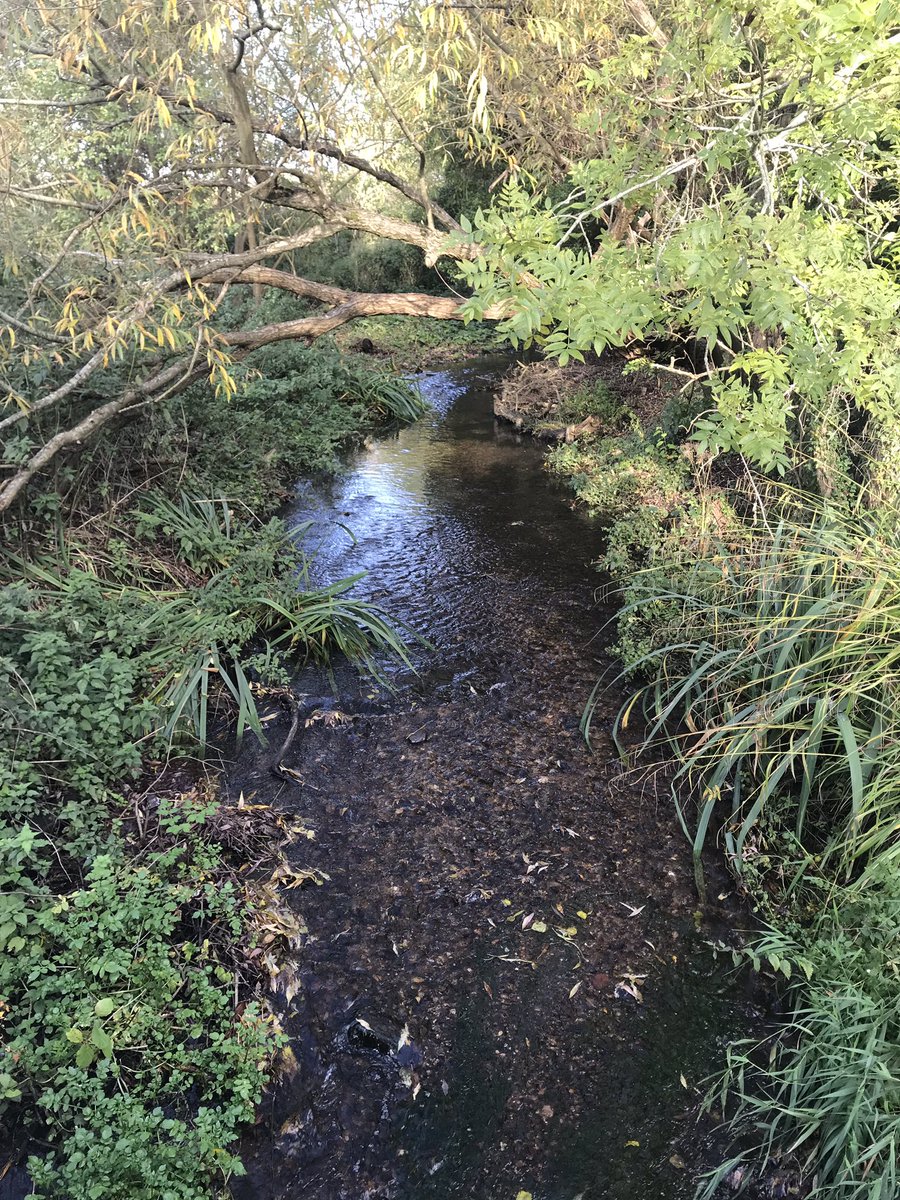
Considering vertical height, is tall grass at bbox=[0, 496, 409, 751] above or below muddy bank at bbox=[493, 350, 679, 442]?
above

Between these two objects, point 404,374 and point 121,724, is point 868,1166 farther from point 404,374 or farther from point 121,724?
point 404,374

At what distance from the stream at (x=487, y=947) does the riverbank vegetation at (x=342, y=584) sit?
8.6 inches

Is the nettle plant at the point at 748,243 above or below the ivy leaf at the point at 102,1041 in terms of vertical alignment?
above

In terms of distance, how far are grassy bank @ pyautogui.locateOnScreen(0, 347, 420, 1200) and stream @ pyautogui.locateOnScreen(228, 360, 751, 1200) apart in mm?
233

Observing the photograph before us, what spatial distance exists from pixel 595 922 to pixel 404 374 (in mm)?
12579

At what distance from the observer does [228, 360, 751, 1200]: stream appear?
231 cm

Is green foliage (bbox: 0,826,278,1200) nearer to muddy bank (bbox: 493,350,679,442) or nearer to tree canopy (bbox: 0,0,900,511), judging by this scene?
tree canopy (bbox: 0,0,900,511)

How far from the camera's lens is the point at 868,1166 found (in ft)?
6.41

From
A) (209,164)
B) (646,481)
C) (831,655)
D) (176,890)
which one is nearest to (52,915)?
(176,890)

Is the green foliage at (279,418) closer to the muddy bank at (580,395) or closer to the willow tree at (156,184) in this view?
the willow tree at (156,184)

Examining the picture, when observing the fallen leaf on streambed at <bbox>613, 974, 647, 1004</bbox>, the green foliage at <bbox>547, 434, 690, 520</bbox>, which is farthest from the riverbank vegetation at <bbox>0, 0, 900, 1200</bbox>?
the green foliage at <bbox>547, 434, 690, 520</bbox>

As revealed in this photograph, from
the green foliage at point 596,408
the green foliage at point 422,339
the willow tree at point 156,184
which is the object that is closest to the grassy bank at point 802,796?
the willow tree at point 156,184

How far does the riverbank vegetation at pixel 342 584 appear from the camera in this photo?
7.70 ft

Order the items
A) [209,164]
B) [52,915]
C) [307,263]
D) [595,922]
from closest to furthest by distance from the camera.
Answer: [52,915] < [595,922] < [209,164] < [307,263]
